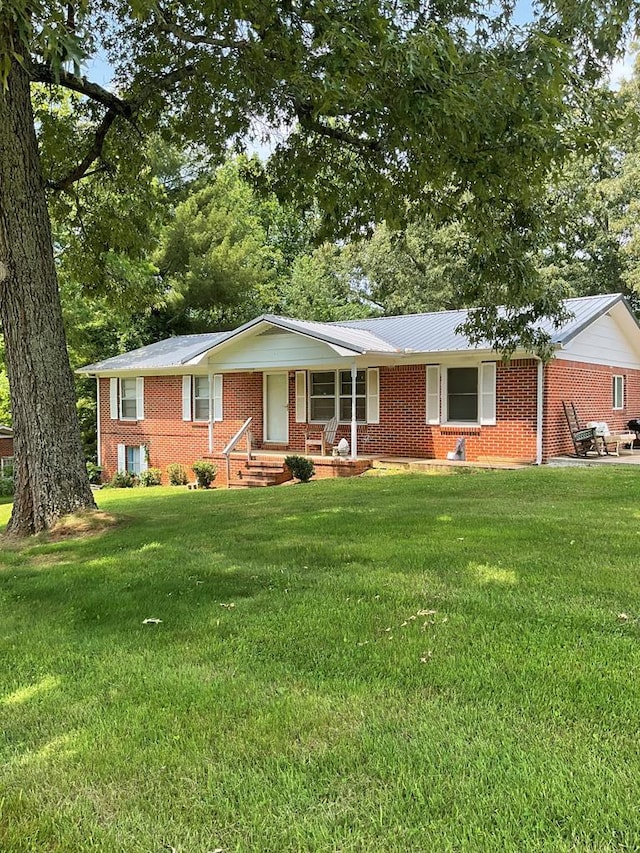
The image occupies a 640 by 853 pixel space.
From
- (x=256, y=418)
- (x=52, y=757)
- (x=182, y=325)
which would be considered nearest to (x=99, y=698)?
(x=52, y=757)

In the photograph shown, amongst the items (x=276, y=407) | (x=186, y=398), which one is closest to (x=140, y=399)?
(x=186, y=398)

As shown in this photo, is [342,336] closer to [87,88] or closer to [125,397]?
[87,88]

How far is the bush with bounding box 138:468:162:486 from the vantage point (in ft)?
69.0

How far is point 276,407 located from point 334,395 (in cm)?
224

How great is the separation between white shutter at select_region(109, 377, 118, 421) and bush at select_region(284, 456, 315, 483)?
31.8 feet

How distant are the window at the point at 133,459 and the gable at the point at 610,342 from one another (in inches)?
551

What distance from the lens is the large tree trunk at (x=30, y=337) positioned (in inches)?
297

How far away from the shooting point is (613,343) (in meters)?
18.6

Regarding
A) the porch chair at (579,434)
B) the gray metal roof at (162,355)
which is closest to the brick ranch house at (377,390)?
the gray metal roof at (162,355)

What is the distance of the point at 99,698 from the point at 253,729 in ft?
3.01

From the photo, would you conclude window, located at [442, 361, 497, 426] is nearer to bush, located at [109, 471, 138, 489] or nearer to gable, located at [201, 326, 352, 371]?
gable, located at [201, 326, 352, 371]

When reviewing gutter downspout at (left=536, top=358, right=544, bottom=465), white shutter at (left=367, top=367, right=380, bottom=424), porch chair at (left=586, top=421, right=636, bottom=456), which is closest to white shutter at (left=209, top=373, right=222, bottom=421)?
white shutter at (left=367, top=367, right=380, bottom=424)

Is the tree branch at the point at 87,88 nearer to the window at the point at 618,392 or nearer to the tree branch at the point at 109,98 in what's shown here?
the tree branch at the point at 109,98

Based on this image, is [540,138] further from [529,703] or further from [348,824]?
[348,824]
